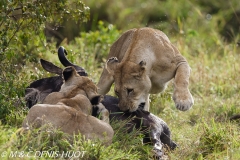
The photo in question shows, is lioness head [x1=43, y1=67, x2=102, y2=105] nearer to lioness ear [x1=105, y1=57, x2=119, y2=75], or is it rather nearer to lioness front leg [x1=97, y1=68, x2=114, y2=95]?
lioness ear [x1=105, y1=57, x2=119, y2=75]

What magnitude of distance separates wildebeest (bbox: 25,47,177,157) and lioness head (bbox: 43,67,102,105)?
307 millimetres

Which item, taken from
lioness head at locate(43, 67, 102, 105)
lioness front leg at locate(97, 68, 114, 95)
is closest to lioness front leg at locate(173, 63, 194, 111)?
lioness front leg at locate(97, 68, 114, 95)

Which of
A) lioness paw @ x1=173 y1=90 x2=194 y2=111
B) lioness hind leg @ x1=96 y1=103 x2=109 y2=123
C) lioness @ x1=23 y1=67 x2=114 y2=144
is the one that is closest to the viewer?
lioness @ x1=23 y1=67 x2=114 y2=144

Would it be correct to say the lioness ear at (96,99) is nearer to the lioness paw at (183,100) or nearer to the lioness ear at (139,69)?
the lioness ear at (139,69)

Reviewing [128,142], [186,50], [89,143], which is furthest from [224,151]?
[186,50]

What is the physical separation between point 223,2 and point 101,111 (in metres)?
11.5

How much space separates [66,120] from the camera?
6086 mm

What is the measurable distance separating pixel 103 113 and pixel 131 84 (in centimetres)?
73

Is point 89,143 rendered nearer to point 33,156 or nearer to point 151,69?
point 33,156

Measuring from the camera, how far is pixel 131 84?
7418mm

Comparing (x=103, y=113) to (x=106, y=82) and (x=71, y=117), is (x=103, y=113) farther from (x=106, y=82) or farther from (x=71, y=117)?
(x=106, y=82)

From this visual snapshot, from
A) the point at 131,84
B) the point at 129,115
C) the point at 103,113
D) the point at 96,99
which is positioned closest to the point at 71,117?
the point at 96,99

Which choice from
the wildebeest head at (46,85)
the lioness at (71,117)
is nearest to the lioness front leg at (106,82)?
the wildebeest head at (46,85)

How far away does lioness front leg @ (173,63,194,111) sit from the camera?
23.9ft
